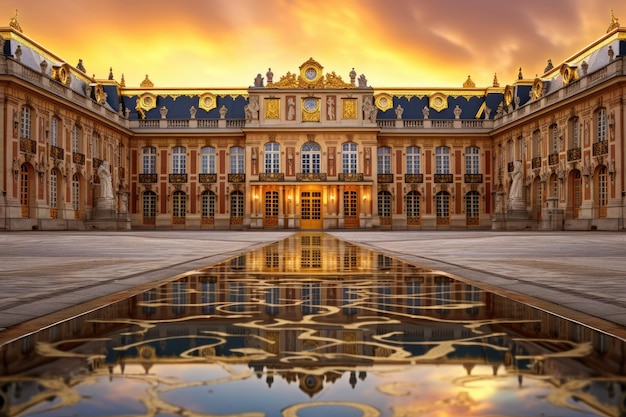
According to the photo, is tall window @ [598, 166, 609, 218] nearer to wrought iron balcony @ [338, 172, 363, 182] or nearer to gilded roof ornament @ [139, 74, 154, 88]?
wrought iron balcony @ [338, 172, 363, 182]

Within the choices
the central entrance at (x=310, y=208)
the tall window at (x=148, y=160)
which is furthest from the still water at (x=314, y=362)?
the tall window at (x=148, y=160)

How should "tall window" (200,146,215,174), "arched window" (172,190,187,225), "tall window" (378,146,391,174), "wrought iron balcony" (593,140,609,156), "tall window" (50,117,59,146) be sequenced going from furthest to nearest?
"tall window" (200,146,215,174)
"arched window" (172,190,187,225)
"tall window" (378,146,391,174)
"tall window" (50,117,59,146)
"wrought iron balcony" (593,140,609,156)

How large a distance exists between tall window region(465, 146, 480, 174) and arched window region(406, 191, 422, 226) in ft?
15.5

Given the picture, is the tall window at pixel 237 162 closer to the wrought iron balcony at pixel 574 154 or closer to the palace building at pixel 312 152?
the palace building at pixel 312 152

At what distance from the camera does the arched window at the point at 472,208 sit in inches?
1987

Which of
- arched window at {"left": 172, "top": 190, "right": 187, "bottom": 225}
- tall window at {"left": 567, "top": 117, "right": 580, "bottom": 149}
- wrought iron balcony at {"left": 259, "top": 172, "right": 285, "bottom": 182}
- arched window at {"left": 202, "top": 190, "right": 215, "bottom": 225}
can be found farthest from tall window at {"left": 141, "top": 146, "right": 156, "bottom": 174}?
A: tall window at {"left": 567, "top": 117, "right": 580, "bottom": 149}

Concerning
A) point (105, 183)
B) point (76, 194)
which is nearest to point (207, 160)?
point (105, 183)

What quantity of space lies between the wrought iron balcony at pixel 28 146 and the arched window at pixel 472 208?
3269cm

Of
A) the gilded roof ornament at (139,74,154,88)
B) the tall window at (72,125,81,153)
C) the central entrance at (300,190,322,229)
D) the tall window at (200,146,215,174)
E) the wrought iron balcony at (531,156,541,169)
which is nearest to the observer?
the tall window at (72,125,81,153)

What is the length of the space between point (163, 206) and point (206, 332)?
161 ft

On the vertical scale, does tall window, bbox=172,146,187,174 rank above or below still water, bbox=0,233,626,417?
above

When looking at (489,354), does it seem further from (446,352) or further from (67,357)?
(67,357)

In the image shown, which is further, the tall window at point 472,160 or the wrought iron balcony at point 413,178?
the tall window at point 472,160

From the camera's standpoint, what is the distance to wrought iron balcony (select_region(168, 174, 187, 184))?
5097 cm
